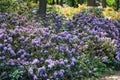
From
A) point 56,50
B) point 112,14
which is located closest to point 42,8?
point 112,14

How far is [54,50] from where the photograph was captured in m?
8.02

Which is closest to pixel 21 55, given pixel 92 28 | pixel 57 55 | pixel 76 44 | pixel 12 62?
pixel 12 62

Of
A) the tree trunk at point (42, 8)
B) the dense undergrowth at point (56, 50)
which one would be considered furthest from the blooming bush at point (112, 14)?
the dense undergrowth at point (56, 50)

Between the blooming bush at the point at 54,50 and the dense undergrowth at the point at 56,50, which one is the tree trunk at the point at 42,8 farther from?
the blooming bush at the point at 54,50

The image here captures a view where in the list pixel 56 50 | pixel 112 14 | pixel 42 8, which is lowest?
pixel 112 14

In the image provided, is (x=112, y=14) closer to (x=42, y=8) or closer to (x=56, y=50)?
(x=42, y=8)

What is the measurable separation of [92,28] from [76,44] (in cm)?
202

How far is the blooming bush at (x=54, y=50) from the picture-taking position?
7.03 m

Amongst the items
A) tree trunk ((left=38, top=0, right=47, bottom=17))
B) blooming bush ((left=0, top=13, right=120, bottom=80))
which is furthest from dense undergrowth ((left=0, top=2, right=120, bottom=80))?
tree trunk ((left=38, top=0, right=47, bottom=17))

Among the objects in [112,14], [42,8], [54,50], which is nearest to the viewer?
[54,50]

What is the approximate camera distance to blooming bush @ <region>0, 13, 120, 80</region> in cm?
703

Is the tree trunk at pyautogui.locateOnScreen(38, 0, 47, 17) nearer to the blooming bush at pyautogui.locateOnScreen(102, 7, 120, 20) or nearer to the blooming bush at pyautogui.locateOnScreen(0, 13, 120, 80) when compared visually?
the blooming bush at pyautogui.locateOnScreen(0, 13, 120, 80)

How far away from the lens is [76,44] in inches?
342

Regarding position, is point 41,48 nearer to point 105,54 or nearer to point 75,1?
point 105,54
